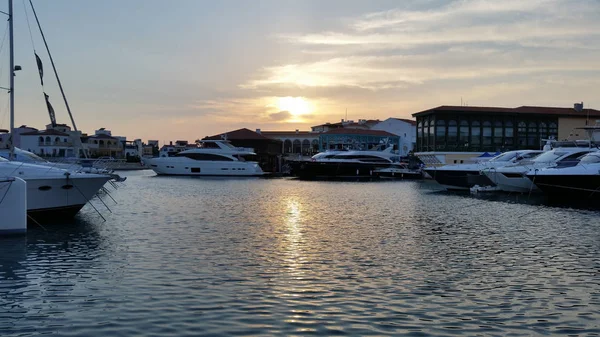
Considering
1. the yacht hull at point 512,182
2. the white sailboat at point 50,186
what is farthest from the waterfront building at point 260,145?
the white sailboat at point 50,186

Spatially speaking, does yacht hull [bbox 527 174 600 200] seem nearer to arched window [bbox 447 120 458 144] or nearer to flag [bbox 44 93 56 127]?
flag [bbox 44 93 56 127]

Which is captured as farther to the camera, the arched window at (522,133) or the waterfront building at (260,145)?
the waterfront building at (260,145)

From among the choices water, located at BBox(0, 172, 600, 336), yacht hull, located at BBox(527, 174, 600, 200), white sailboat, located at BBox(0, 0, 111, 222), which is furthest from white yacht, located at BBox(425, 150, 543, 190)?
white sailboat, located at BBox(0, 0, 111, 222)

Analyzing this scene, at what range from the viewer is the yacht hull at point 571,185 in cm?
3036

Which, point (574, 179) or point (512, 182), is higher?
point (574, 179)

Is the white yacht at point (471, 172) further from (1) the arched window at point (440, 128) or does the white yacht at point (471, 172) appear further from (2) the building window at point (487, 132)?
(2) the building window at point (487, 132)

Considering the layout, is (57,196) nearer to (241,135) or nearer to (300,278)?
(300,278)

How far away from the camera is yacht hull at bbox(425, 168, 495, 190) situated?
4059cm

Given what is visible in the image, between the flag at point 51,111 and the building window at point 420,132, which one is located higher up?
the building window at point 420,132

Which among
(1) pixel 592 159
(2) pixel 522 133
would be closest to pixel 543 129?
(2) pixel 522 133

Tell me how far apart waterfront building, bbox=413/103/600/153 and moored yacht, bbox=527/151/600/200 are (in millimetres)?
34557

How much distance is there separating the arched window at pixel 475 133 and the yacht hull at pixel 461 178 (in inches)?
1022

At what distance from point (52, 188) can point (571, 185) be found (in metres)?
25.4

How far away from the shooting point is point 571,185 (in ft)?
102
